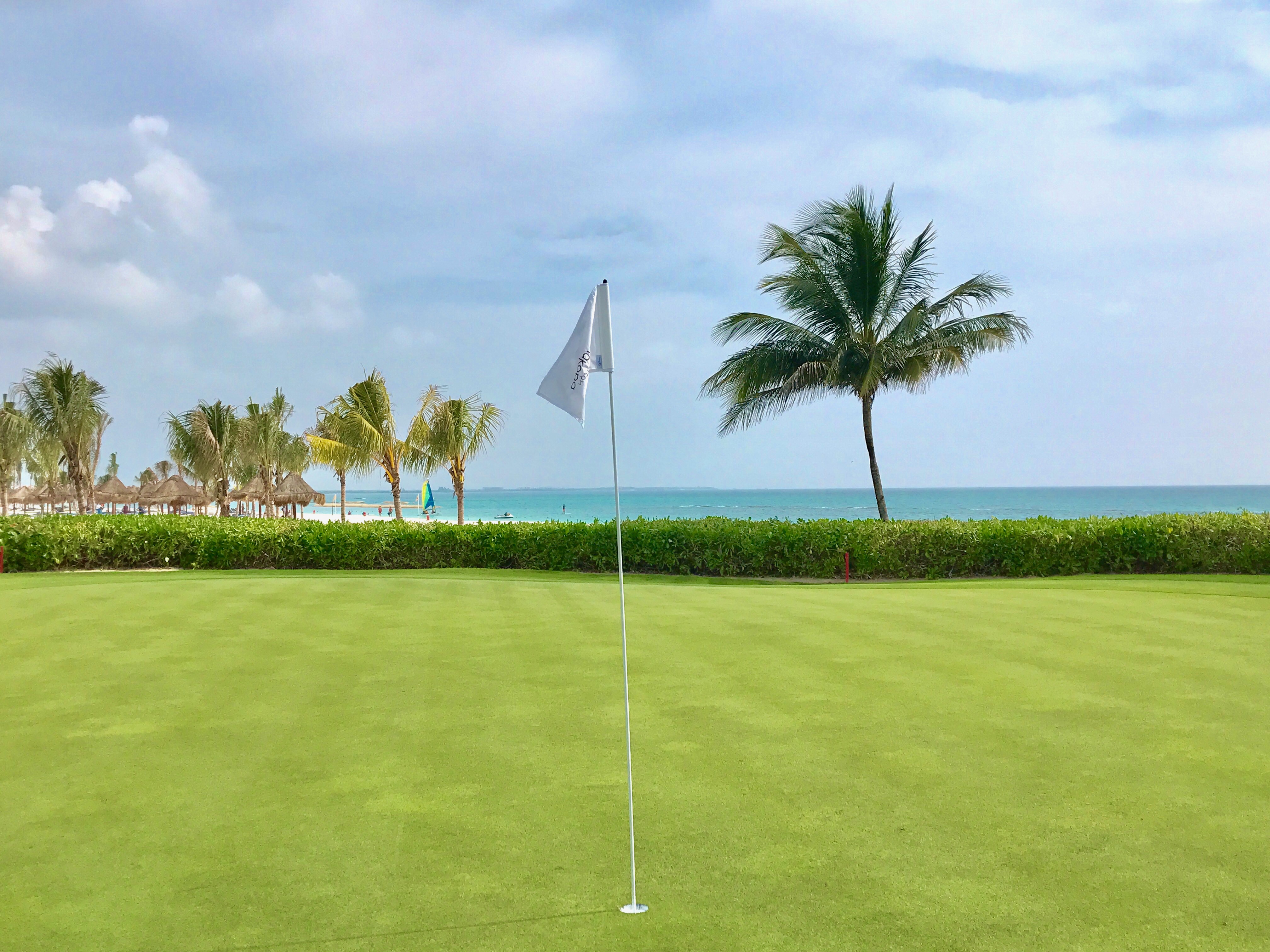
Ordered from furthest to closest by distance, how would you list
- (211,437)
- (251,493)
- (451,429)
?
(251,493), (211,437), (451,429)

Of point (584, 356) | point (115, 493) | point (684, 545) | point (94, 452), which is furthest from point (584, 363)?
point (115, 493)

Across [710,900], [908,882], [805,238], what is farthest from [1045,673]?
[805,238]

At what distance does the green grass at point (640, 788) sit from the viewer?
11.4 feet

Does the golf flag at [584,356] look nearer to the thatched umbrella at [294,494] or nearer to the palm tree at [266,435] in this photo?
the palm tree at [266,435]

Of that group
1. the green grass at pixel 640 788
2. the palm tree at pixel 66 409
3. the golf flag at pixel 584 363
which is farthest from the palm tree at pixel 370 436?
the golf flag at pixel 584 363

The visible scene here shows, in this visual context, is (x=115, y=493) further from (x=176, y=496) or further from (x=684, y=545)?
(x=684, y=545)

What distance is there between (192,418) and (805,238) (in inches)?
1321

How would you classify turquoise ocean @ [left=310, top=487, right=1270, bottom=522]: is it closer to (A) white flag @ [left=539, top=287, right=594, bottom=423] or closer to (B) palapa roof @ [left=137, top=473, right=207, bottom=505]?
(B) palapa roof @ [left=137, top=473, right=207, bottom=505]

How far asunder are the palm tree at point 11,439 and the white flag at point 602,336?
39164 mm

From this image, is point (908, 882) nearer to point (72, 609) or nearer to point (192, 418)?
point (72, 609)

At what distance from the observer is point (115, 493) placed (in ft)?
224

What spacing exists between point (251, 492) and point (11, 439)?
14053mm

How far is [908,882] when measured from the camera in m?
3.73

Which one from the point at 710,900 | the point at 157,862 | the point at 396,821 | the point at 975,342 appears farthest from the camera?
the point at 975,342
